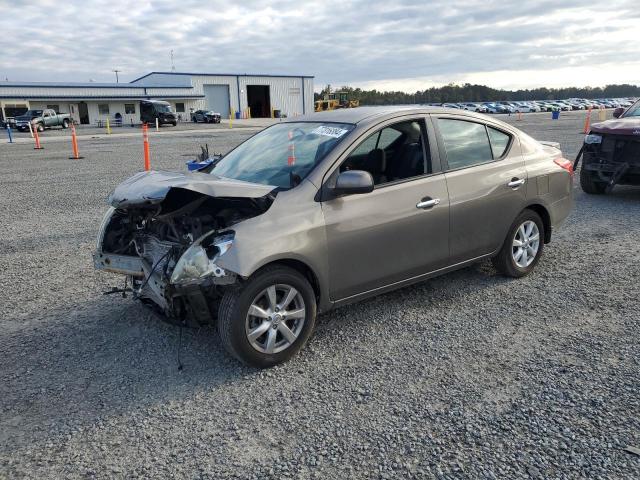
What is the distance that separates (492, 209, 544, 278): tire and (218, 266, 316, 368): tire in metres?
2.32

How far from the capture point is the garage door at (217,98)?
6359 cm

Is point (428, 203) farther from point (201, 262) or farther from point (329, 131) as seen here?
point (201, 262)

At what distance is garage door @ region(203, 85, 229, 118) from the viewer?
209 feet

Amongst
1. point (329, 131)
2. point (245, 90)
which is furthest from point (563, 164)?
point (245, 90)

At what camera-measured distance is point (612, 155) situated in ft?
29.6

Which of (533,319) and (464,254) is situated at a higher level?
(464,254)

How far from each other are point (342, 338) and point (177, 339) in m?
1.32

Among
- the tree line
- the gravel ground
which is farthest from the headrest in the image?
the tree line

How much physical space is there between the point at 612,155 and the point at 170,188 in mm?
8085

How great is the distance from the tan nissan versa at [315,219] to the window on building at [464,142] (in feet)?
0.04

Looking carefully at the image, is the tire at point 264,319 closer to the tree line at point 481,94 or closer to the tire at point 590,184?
the tire at point 590,184

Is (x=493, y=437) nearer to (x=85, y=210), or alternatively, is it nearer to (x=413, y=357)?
(x=413, y=357)

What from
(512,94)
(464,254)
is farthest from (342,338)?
(512,94)

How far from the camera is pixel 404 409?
3.25 m
